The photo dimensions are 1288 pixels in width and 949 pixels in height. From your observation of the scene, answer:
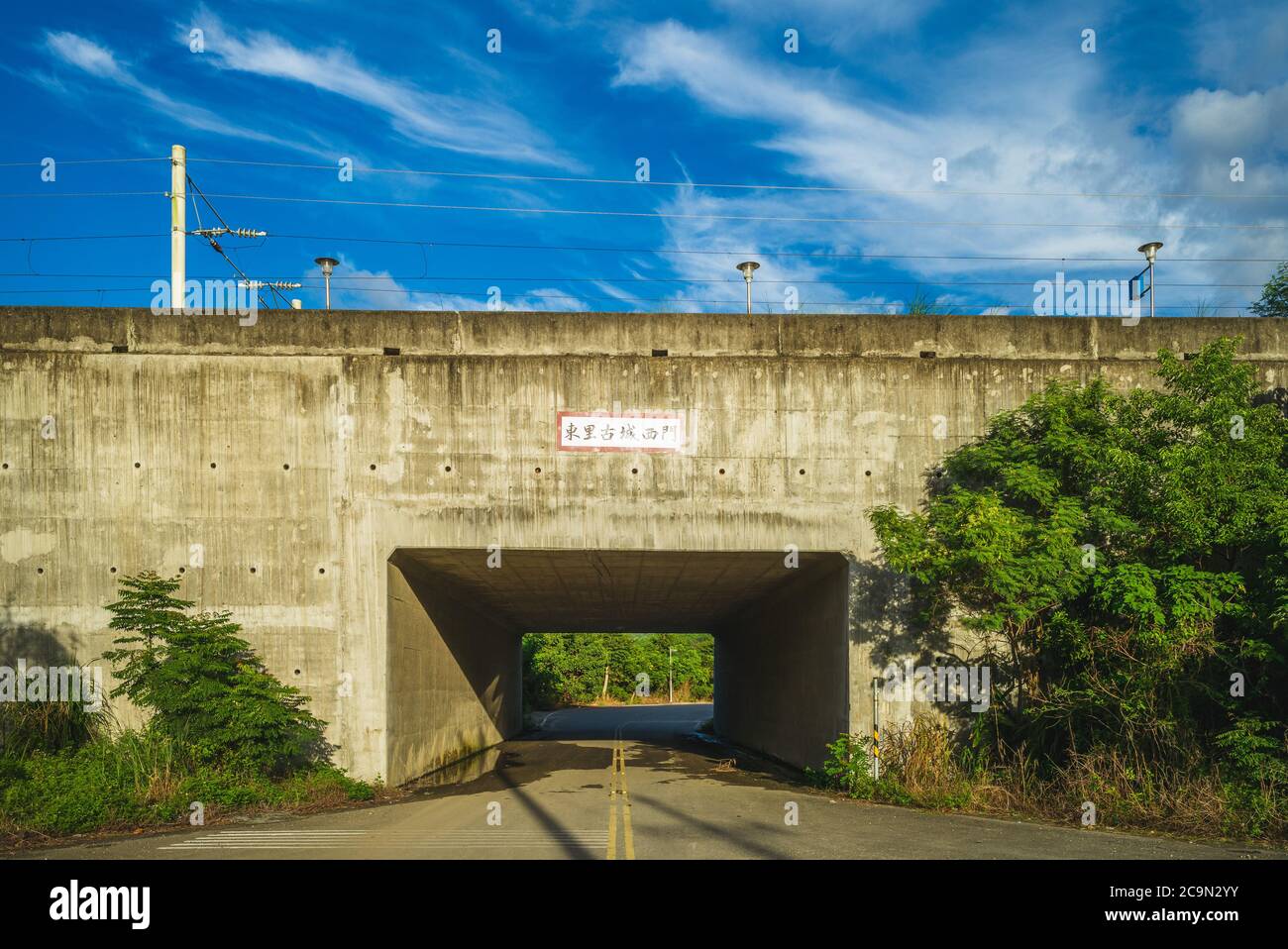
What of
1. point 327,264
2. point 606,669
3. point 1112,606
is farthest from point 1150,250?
point 606,669

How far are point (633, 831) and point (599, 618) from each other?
18346mm

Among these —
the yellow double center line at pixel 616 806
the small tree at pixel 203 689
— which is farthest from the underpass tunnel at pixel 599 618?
the yellow double center line at pixel 616 806

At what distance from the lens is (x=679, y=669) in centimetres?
6756

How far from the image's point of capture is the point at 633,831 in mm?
11078

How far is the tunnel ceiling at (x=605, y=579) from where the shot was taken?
1630 cm

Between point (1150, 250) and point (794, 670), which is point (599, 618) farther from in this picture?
point (1150, 250)

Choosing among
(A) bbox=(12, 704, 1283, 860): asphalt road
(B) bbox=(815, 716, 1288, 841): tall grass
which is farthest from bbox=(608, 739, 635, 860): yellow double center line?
(B) bbox=(815, 716, 1288, 841): tall grass

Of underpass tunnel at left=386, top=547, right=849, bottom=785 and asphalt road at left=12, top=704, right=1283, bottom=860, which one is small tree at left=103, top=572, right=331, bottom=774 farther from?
underpass tunnel at left=386, top=547, right=849, bottom=785

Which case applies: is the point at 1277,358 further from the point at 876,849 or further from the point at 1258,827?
the point at 876,849

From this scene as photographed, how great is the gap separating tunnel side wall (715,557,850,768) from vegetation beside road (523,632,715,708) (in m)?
21.5

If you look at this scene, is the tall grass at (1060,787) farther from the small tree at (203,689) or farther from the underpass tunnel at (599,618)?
the small tree at (203,689)

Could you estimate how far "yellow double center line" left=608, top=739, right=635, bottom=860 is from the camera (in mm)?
9891

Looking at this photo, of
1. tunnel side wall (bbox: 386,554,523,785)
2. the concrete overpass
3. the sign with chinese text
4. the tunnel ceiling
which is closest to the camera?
the concrete overpass
